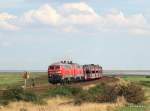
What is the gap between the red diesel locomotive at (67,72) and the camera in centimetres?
7225

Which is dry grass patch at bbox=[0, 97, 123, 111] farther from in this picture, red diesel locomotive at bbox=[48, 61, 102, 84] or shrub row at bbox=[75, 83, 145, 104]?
red diesel locomotive at bbox=[48, 61, 102, 84]

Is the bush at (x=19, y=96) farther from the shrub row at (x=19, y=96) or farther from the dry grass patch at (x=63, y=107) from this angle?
the dry grass patch at (x=63, y=107)

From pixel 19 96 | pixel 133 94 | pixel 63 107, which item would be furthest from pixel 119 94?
pixel 63 107

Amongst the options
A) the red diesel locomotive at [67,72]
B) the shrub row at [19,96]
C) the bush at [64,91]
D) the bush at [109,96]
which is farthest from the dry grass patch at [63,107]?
the red diesel locomotive at [67,72]

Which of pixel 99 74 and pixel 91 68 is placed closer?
pixel 91 68

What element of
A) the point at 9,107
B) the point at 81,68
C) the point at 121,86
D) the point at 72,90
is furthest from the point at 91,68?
the point at 9,107

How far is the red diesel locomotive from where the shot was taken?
237ft

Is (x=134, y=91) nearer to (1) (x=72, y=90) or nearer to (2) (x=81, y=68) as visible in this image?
(1) (x=72, y=90)

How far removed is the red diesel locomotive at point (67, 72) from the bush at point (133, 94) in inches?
957

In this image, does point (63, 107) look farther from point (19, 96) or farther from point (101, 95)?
point (101, 95)

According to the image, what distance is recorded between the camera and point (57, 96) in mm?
51688

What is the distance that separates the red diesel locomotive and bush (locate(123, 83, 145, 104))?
24.3 metres

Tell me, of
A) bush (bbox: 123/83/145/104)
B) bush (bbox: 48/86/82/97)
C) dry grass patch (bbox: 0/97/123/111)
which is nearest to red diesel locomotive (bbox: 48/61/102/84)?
bush (bbox: 48/86/82/97)

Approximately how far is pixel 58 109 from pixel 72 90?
2186 centimetres
